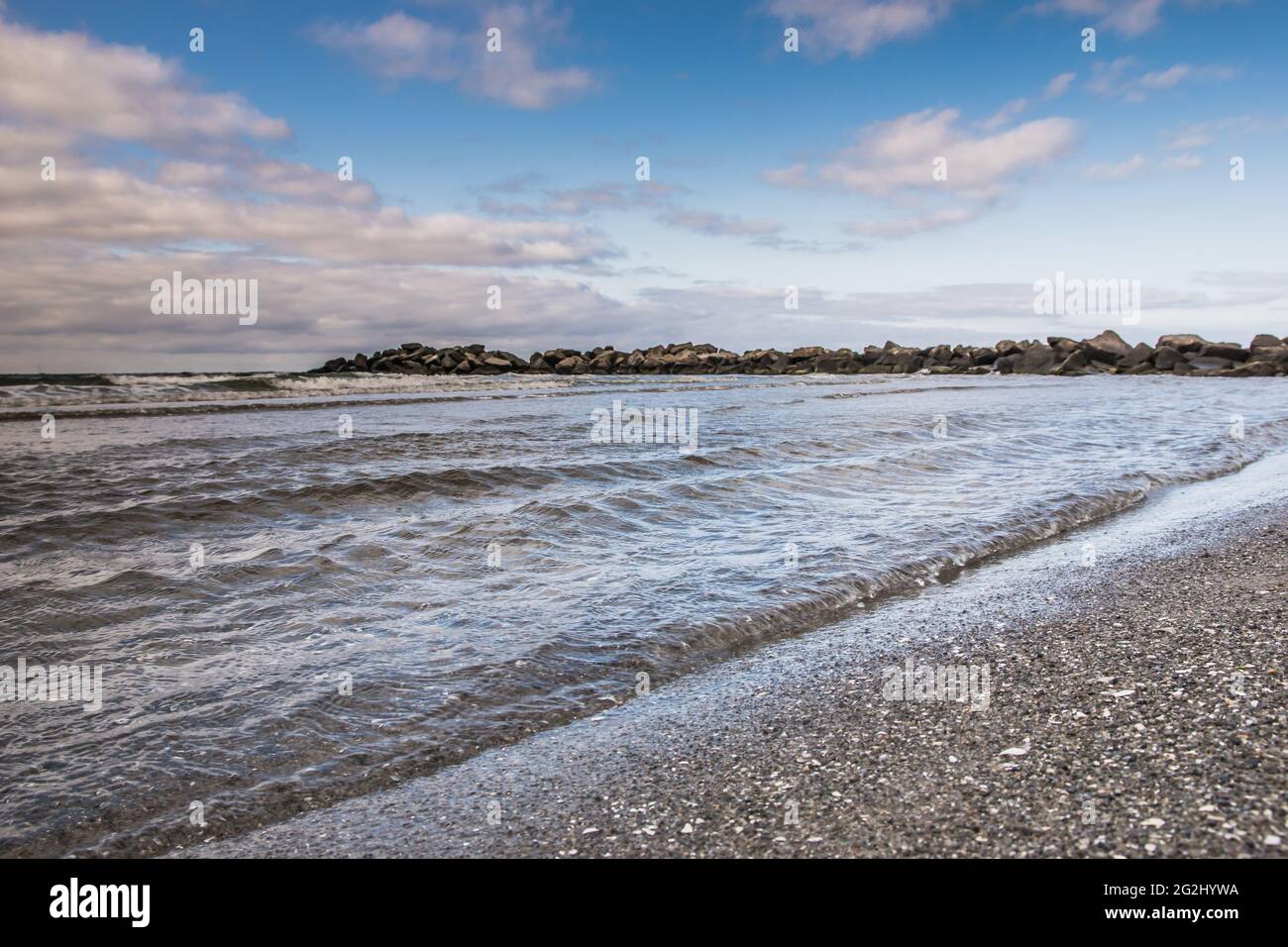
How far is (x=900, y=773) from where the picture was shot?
122 inches

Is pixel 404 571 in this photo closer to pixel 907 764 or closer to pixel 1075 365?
pixel 907 764

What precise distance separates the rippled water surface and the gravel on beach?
422 millimetres

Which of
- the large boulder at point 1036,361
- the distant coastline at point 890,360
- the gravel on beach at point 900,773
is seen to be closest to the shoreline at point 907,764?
the gravel on beach at point 900,773

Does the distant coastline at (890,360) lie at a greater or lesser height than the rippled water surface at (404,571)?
greater

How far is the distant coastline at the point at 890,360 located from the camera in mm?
48312

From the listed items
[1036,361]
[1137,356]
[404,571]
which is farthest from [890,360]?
[404,571]

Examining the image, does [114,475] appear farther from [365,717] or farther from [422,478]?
[365,717]

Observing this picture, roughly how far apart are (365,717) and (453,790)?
88cm

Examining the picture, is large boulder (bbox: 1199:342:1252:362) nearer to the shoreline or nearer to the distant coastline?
the distant coastline

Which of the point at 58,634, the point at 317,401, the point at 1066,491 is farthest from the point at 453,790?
the point at 317,401

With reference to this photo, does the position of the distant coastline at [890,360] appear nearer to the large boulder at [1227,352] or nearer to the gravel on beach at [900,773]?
the large boulder at [1227,352]

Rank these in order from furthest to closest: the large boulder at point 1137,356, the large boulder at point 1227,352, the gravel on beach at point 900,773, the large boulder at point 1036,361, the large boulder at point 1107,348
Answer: the large boulder at point 1036,361 < the large boulder at point 1107,348 < the large boulder at point 1137,356 < the large boulder at point 1227,352 < the gravel on beach at point 900,773
